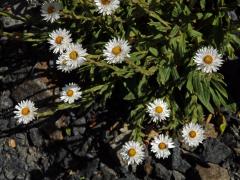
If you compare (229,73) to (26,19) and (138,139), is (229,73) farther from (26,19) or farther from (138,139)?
(26,19)

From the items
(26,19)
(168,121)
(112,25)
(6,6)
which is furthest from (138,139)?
(6,6)

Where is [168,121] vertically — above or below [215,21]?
below

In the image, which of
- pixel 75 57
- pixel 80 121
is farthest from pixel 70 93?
pixel 80 121

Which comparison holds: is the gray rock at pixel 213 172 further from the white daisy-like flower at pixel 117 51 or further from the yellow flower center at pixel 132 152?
the white daisy-like flower at pixel 117 51

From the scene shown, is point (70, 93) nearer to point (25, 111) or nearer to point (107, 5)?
point (25, 111)

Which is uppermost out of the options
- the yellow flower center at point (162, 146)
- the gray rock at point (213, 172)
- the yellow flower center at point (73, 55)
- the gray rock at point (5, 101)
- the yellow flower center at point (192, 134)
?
the gray rock at point (5, 101)

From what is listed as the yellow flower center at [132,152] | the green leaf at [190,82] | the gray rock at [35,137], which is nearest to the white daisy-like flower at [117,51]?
the green leaf at [190,82]

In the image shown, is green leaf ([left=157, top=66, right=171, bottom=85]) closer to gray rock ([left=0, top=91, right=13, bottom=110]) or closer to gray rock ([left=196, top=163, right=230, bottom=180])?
gray rock ([left=196, top=163, right=230, bottom=180])
